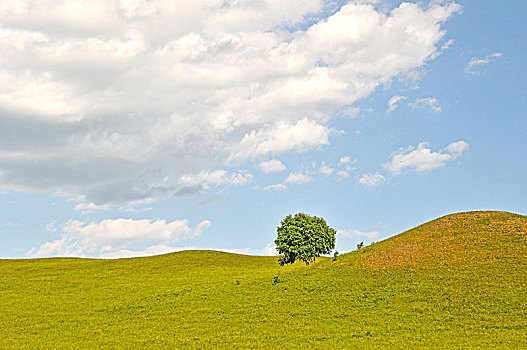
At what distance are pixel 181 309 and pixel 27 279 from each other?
39.2 metres

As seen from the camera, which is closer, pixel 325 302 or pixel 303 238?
pixel 325 302

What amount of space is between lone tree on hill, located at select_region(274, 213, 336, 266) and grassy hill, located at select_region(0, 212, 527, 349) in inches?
425

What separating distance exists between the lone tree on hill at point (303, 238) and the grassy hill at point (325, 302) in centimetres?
1081

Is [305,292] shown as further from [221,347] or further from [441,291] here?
[221,347]

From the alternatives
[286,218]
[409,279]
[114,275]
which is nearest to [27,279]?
[114,275]

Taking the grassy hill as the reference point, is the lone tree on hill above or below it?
above

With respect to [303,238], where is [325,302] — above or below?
below

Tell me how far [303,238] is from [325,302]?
32666 mm

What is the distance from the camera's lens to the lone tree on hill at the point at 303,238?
85750mm

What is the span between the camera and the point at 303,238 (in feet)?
283

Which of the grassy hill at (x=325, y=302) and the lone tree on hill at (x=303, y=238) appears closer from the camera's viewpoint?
the grassy hill at (x=325, y=302)

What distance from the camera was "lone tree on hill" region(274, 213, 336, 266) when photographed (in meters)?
85.8

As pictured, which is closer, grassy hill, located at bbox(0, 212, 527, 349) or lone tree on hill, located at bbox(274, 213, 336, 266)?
grassy hill, located at bbox(0, 212, 527, 349)

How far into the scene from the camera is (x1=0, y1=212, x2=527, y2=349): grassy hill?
42.5 m
